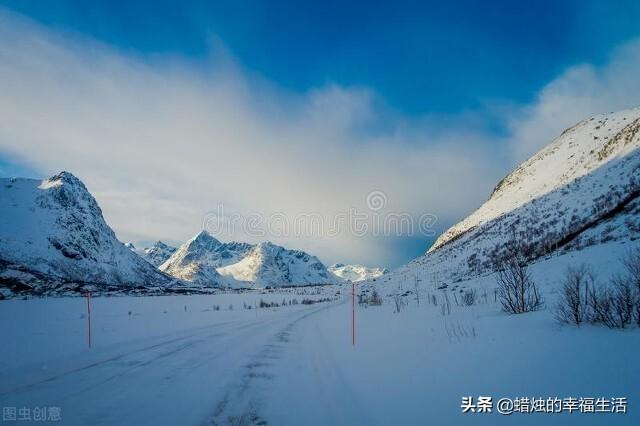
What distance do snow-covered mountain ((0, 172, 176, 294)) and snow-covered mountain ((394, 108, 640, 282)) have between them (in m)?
87.6

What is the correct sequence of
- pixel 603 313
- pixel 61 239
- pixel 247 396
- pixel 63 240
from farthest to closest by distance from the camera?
pixel 63 240
pixel 61 239
pixel 603 313
pixel 247 396

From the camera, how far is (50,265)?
109 metres

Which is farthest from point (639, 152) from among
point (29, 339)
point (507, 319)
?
point (29, 339)

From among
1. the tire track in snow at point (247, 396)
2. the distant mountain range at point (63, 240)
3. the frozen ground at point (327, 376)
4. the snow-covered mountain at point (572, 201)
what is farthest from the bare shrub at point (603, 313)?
the distant mountain range at point (63, 240)

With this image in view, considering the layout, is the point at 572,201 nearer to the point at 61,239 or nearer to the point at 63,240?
the point at 63,240

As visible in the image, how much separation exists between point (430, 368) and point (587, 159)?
49.1 meters

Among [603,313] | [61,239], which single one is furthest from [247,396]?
[61,239]

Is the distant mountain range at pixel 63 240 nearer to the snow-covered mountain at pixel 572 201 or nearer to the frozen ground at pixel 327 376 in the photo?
the snow-covered mountain at pixel 572 201

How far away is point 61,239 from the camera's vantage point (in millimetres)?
128625

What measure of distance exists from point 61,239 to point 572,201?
6342 inches

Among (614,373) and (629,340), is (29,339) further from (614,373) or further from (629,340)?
(629,340)

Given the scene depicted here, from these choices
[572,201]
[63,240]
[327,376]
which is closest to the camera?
[327,376]

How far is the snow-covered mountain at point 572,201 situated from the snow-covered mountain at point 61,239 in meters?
87.6

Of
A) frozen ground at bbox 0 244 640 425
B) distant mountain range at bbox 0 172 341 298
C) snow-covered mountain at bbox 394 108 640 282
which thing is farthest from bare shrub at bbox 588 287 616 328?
distant mountain range at bbox 0 172 341 298
